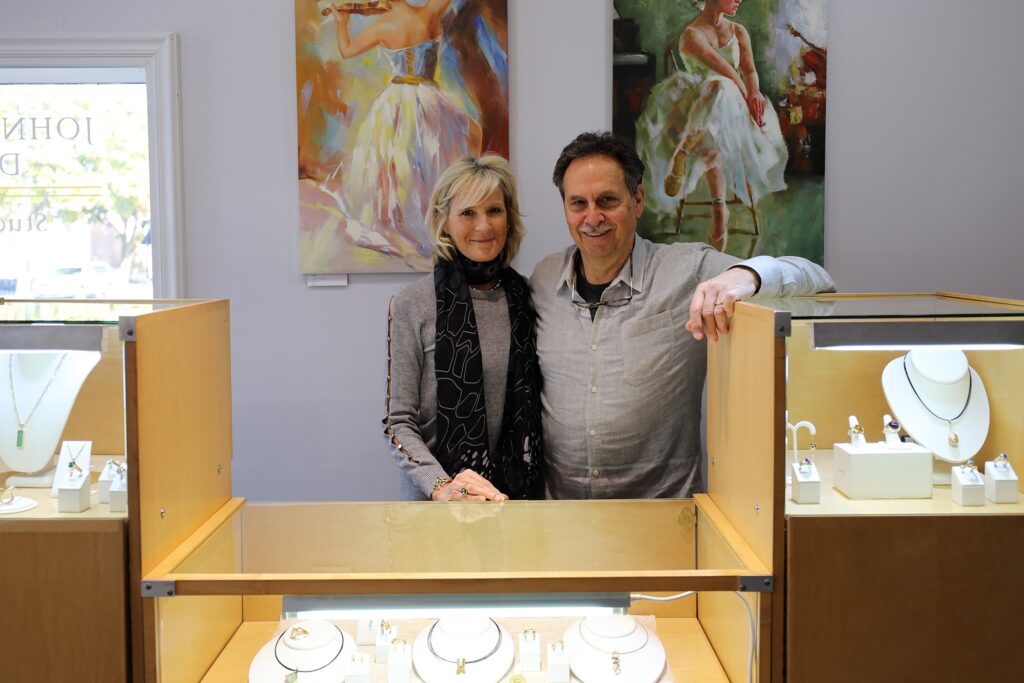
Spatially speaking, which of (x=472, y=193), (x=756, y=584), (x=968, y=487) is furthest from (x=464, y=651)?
(x=472, y=193)

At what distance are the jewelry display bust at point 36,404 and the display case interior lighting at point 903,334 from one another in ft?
4.22

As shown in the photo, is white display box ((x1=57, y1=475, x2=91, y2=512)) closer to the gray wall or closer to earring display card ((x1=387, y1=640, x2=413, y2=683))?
earring display card ((x1=387, y1=640, x2=413, y2=683))

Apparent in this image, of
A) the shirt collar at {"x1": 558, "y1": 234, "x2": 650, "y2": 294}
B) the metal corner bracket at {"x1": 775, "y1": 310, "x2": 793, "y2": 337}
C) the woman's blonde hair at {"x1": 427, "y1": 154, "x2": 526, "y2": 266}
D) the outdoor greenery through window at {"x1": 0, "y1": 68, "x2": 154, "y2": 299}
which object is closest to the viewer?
the metal corner bracket at {"x1": 775, "y1": 310, "x2": 793, "y2": 337}

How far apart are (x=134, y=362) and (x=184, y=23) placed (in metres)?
2.43

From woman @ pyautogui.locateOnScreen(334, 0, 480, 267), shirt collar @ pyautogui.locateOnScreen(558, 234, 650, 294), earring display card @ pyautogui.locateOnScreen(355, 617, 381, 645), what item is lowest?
earring display card @ pyautogui.locateOnScreen(355, 617, 381, 645)

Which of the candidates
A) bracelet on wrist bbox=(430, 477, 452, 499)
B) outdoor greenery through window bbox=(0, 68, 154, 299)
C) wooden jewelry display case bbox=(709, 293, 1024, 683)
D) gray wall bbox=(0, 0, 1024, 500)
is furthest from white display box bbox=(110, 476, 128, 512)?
outdoor greenery through window bbox=(0, 68, 154, 299)

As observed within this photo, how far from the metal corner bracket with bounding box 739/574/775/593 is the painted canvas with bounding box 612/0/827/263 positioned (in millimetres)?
2164

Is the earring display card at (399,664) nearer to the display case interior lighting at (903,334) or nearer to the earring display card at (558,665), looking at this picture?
the earring display card at (558,665)

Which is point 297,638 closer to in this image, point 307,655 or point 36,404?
point 307,655

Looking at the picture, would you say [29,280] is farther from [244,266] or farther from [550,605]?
[550,605]

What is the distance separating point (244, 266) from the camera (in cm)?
341

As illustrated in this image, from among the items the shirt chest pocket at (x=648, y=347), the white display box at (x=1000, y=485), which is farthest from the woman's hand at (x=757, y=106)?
the white display box at (x=1000, y=485)

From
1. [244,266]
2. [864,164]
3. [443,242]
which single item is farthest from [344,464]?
[864,164]

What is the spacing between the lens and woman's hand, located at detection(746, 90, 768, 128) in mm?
3330
